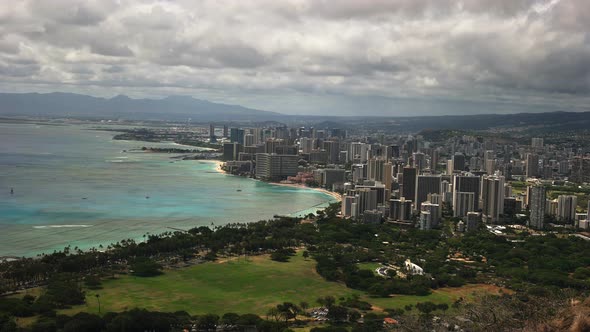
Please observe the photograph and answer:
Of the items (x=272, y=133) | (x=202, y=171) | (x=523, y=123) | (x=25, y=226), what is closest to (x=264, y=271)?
(x=25, y=226)

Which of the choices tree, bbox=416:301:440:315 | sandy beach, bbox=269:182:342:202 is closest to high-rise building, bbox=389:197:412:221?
sandy beach, bbox=269:182:342:202

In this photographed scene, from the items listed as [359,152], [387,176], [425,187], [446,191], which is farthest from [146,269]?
[359,152]

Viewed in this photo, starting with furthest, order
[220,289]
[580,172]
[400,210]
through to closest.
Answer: [580,172] < [400,210] < [220,289]

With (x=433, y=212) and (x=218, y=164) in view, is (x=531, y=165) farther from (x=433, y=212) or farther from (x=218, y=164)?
(x=218, y=164)

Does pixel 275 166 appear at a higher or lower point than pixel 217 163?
higher

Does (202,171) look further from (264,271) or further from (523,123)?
A: (523,123)

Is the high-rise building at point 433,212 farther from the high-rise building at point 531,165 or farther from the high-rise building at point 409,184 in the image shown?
the high-rise building at point 531,165
